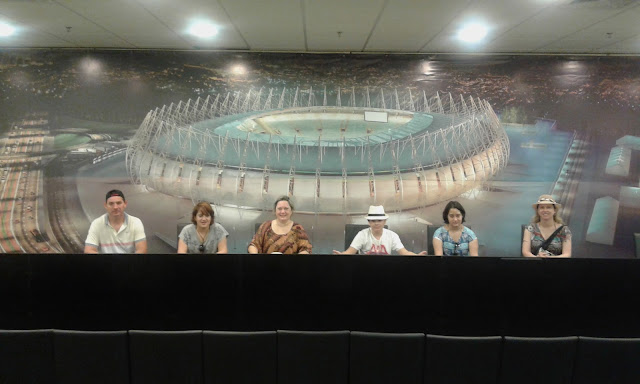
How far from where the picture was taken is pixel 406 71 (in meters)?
4.82

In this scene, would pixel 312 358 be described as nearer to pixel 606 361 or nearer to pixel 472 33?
pixel 606 361

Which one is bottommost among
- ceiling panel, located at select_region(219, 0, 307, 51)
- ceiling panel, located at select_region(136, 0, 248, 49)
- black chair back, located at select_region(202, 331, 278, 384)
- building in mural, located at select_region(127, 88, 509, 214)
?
black chair back, located at select_region(202, 331, 278, 384)

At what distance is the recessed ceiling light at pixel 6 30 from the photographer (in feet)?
12.9

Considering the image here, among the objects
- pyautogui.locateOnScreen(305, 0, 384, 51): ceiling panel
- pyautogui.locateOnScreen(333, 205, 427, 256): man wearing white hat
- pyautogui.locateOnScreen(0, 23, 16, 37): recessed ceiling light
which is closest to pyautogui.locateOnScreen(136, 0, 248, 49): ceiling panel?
pyautogui.locateOnScreen(305, 0, 384, 51): ceiling panel

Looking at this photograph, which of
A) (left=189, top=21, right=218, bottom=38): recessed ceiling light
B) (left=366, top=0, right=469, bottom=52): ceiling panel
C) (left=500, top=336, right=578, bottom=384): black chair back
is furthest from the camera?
(left=189, top=21, right=218, bottom=38): recessed ceiling light

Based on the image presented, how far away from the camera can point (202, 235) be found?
3107 mm

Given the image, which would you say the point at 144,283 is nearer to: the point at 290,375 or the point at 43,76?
the point at 290,375

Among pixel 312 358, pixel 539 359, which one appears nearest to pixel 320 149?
pixel 312 358

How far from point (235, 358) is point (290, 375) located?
0.91ft

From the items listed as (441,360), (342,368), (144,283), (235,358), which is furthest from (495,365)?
(144,283)

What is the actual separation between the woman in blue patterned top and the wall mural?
65.0 inches

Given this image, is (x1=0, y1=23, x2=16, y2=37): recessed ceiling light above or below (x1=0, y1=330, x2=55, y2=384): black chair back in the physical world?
above

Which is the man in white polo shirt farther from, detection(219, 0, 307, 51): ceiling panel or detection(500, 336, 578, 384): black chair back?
detection(500, 336, 578, 384): black chair back

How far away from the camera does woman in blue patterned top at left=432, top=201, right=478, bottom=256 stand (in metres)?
3.17
